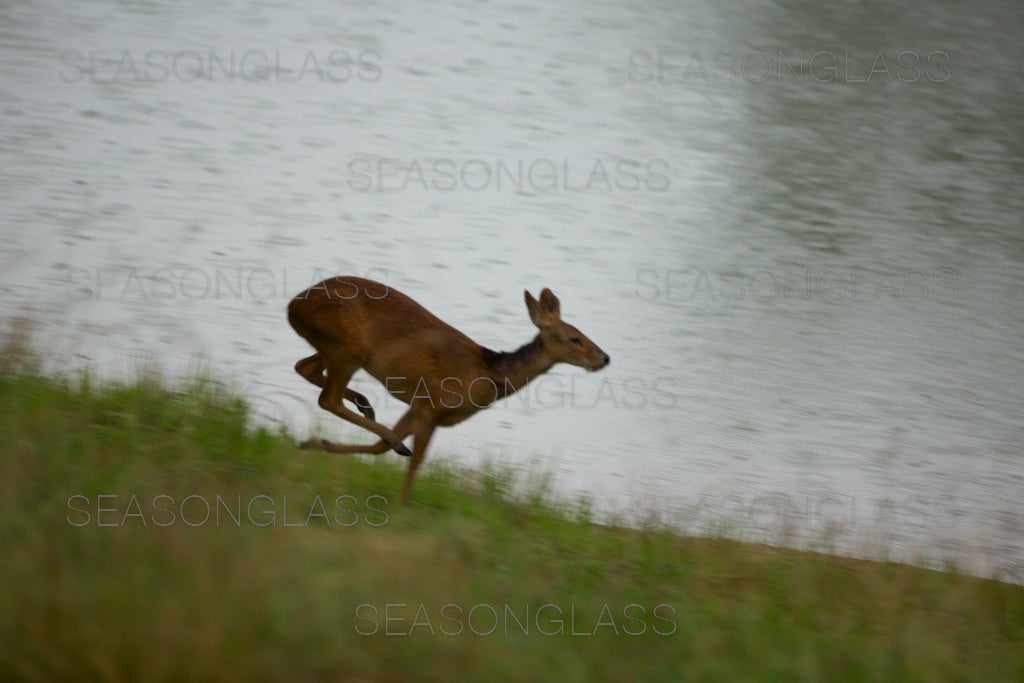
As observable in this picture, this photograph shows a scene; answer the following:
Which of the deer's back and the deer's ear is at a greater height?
the deer's ear

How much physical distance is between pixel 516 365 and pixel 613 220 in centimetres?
860

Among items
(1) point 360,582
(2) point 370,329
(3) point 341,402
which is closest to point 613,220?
(3) point 341,402

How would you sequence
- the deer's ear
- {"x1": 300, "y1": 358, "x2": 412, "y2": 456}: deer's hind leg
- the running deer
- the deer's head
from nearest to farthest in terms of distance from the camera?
the running deer < {"x1": 300, "y1": 358, "x2": 412, "y2": 456}: deer's hind leg < the deer's head < the deer's ear

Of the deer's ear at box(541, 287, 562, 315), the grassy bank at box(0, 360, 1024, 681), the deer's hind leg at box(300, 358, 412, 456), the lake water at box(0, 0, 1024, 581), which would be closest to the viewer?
the grassy bank at box(0, 360, 1024, 681)

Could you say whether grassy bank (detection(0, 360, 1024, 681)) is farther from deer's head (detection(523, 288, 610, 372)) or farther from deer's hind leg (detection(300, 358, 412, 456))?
deer's head (detection(523, 288, 610, 372))

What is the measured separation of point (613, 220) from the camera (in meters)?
15.3

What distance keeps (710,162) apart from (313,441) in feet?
35.5

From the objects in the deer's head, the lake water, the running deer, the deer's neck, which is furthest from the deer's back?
the lake water

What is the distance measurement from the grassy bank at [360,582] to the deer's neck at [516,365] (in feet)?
2.02

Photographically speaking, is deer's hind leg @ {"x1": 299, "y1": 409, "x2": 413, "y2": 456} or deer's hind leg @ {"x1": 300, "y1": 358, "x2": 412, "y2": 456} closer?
deer's hind leg @ {"x1": 299, "y1": 409, "x2": 413, "y2": 456}

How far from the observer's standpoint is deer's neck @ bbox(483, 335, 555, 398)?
6848 mm

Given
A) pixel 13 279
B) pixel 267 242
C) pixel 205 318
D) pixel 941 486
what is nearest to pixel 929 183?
pixel 941 486

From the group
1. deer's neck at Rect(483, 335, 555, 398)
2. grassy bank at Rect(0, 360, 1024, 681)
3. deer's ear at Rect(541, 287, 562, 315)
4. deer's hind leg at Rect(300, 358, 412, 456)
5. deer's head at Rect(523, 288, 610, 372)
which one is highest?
deer's ear at Rect(541, 287, 562, 315)

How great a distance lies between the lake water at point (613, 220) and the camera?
9461 mm
